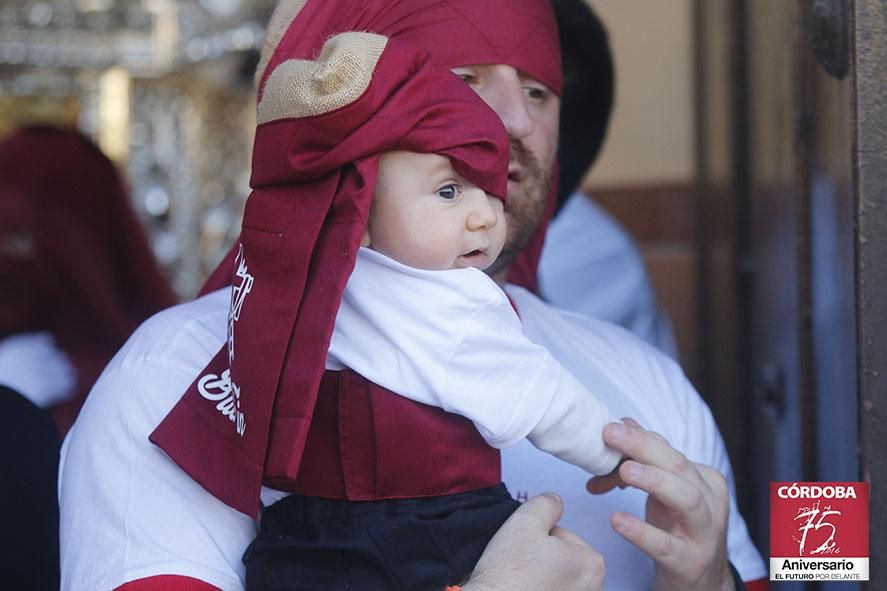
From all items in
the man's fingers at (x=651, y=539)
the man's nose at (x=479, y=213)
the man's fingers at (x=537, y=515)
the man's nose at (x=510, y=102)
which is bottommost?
the man's fingers at (x=651, y=539)

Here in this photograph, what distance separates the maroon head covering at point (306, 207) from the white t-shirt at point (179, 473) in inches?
2.9

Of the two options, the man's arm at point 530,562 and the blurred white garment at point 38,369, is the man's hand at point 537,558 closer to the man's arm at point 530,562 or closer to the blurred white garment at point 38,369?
the man's arm at point 530,562

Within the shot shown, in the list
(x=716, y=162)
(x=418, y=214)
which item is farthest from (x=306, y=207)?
(x=716, y=162)

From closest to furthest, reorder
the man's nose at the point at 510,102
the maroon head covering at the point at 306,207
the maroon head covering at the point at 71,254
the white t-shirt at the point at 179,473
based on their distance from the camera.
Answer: the maroon head covering at the point at 306,207
the white t-shirt at the point at 179,473
the man's nose at the point at 510,102
the maroon head covering at the point at 71,254

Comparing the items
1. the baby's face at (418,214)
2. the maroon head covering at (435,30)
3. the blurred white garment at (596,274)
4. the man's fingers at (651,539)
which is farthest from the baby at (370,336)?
the blurred white garment at (596,274)

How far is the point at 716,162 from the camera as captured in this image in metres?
3.90

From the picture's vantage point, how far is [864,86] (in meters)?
1.64

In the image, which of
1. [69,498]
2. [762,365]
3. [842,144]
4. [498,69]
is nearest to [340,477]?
[69,498]

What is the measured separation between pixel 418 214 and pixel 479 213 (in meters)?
0.08

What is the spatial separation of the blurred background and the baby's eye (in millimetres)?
494

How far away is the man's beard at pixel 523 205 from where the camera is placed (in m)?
1.97

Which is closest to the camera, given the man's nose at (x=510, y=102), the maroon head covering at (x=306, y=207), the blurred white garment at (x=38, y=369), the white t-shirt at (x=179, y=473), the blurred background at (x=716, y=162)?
the maroon head covering at (x=306, y=207)

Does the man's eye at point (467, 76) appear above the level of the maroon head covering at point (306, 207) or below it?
above

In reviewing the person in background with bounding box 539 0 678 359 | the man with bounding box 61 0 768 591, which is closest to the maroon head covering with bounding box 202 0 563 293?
the man with bounding box 61 0 768 591
